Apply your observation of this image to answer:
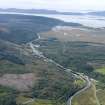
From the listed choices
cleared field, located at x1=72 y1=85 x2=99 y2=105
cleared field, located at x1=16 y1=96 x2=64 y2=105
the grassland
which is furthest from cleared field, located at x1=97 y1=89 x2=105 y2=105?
the grassland

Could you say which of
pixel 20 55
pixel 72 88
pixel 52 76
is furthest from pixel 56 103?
pixel 20 55

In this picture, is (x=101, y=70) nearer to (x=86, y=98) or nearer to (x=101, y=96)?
(x=101, y=96)

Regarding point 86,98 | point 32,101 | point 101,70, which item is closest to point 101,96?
point 86,98

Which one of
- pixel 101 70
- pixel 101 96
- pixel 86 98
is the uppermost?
pixel 86 98

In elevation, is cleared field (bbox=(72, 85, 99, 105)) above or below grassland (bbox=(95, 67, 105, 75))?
above

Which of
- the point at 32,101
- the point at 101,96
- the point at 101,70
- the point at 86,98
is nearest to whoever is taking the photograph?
the point at 32,101

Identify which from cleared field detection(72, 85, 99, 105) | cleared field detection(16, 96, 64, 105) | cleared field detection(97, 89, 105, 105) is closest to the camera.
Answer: cleared field detection(16, 96, 64, 105)

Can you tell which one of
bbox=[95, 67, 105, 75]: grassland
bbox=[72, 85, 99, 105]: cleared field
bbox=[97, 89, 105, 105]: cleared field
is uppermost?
bbox=[72, 85, 99, 105]: cleared field

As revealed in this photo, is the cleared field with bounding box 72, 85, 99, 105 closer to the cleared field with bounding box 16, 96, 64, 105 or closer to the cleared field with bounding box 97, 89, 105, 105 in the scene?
the cleared field with bounding box 97, 89, 105, 105

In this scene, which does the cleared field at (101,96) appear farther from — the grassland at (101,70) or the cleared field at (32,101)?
the grassland at (101,70)

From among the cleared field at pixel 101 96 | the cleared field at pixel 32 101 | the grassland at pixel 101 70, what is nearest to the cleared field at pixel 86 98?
the cleared field at pixel 101 96
